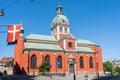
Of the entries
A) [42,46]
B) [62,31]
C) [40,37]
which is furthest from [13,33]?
[62,31]

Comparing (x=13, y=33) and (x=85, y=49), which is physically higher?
(x=85, y=49)

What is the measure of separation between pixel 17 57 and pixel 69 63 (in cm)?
1651

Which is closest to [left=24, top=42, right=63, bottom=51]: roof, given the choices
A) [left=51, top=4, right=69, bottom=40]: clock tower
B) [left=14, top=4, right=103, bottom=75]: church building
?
[left=14, top=4, right=103, bottom=75]: church building

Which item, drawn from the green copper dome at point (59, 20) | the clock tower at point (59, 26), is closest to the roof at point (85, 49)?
the clock tower at point (59, 26)

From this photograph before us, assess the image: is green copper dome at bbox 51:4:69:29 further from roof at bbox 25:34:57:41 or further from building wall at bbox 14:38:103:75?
building wall at bbox 14:38:103:75

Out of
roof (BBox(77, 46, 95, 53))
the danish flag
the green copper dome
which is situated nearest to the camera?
the danish flag

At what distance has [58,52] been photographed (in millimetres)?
58750

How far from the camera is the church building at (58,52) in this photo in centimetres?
5366

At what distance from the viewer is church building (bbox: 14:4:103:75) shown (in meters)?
53.7

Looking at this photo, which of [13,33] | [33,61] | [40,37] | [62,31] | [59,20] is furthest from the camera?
[59,20]

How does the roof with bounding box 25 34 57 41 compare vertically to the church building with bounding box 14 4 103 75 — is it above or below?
above

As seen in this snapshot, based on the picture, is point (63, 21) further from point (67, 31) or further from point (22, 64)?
point (22, 64)

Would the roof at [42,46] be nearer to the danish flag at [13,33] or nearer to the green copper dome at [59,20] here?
the green copper dome at [59,20]

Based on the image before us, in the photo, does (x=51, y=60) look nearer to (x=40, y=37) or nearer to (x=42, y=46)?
(x=42, y=46)
